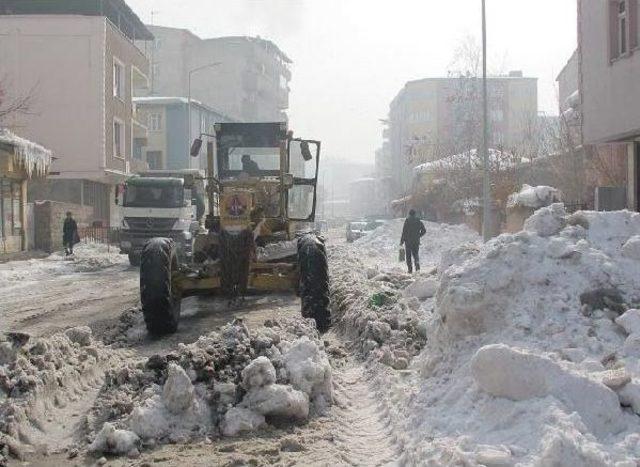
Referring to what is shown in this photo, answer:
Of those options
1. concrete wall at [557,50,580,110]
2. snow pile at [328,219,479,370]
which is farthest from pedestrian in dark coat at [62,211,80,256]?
concrete wall at [557,50,580,110]

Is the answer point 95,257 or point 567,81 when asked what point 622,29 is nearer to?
point 95,257

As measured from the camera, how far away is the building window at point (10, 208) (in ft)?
84.6

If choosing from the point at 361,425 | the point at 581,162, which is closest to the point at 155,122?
the point at 581,162

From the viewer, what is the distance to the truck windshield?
22.1 meters

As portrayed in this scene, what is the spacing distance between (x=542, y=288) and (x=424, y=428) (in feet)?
6.42

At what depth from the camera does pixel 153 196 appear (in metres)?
22.2

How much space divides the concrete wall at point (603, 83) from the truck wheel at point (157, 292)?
11.9 meters

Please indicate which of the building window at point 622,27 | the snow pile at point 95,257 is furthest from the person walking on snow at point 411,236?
the snow pile at point 95,257

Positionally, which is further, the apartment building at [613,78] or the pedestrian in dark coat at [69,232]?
the pedestrian in dark coat at [69,232]

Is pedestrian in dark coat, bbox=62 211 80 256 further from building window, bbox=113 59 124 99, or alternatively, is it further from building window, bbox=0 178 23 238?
building window, bbox=113 59 124 99

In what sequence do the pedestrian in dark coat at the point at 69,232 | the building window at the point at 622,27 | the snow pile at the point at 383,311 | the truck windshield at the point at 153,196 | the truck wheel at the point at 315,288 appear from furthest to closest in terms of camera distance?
the pedestrian in dark coat at the point at 69,232, the truck windshield at the point at 153,196, the building window at the point at 622,27, the truck wheel at the point at 315,288, the snow pile at the point at 383,311

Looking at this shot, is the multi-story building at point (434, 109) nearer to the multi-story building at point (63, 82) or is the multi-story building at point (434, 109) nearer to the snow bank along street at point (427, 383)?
the multi-story building at point (63, 82)

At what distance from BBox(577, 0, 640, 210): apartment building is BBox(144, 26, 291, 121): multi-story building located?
55.4 meters

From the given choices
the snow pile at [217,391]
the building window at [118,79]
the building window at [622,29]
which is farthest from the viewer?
the building window at [118,79]
